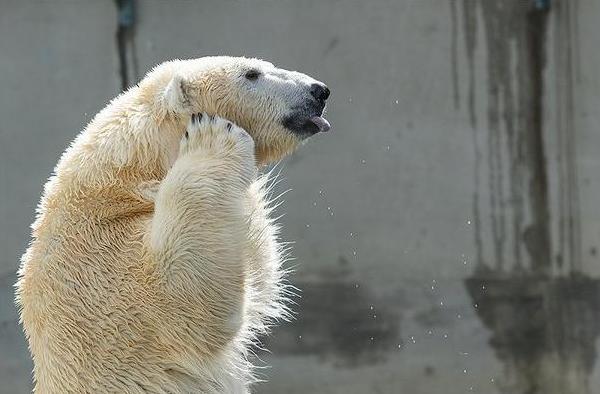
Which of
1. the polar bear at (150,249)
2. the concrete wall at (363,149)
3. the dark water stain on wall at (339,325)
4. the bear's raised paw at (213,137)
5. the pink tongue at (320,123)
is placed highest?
the bear's raised paw at (213,137)

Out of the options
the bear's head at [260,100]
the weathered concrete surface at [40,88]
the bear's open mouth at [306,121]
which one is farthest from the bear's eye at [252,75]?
the weathered concrete surface at [40,88]

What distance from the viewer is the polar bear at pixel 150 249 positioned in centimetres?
325

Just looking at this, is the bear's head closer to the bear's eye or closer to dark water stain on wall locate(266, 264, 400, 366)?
the bear's eye

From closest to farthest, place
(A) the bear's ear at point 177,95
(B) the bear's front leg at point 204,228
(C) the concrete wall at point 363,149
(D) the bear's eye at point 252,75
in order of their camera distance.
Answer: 1. (B) the bear's front leg at point 204,228
2. (A) the bear's ear at point 177,95
3. (D) the bear's eye at point 252,75
4. (C) the concrete wall at point 363,149

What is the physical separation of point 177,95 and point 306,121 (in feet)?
1.28

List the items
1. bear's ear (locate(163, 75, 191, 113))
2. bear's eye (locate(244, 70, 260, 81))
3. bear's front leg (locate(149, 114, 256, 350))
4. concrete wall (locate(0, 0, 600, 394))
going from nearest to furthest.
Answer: bear's front leg (locate(149, 114, 256, 350)) → bear's ear (locate(163, 75, 191, 113)) → bear's eye (locate(244, 70, 260, 81)) → concrete wall (locate(0, 0, 600, 394))

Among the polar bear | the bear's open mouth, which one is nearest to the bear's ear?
the polar bear

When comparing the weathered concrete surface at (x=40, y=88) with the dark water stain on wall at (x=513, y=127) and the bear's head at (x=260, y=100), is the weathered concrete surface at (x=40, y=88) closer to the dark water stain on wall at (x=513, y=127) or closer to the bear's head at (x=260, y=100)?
the dark water stain on wall at (x=513, y=127)

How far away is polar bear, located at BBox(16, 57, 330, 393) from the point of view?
3.25 m

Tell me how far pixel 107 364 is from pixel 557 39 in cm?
374

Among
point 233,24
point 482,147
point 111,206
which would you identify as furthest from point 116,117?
point 482,147

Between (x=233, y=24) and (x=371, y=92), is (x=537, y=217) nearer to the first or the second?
(x=371, y=92)

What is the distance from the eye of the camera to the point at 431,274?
20.7ft

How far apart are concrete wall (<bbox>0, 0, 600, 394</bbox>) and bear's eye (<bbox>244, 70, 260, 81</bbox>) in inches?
107
